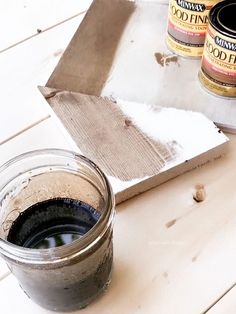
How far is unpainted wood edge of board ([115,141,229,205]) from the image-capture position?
0.56 meters

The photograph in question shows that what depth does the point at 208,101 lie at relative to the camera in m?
0.66

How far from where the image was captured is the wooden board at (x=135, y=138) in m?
0.58

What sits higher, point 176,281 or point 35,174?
point 35,174

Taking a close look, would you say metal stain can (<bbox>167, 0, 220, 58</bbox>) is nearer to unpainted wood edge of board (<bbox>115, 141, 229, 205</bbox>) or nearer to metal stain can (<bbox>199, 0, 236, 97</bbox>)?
metal stain can (<bbox>199, 0, 236, 97</bbox>)

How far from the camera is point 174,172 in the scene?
0.59 m

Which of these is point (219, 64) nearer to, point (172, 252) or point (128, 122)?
point (128, 122)

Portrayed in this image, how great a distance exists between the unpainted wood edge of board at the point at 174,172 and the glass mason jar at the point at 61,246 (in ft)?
0.24

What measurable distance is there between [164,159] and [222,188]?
0.07 m

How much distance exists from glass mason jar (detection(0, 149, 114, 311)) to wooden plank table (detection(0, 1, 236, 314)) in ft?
0.09

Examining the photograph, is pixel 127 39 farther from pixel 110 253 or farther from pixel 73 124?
pixel 110 253

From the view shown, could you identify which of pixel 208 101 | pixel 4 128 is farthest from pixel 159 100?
pixel 4 128

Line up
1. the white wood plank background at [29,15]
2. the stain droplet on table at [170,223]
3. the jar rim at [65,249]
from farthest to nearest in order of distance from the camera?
the white wood plank background at [29,15]
the stain droplet on table at [170,223]
the jar rim at [65,249]

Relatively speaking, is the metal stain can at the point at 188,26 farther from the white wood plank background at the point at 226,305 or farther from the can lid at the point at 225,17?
the white wood plank background at the point at 226,305

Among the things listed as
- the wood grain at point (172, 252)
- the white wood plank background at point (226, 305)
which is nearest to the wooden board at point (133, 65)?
the wood grain at point (172, 252)
